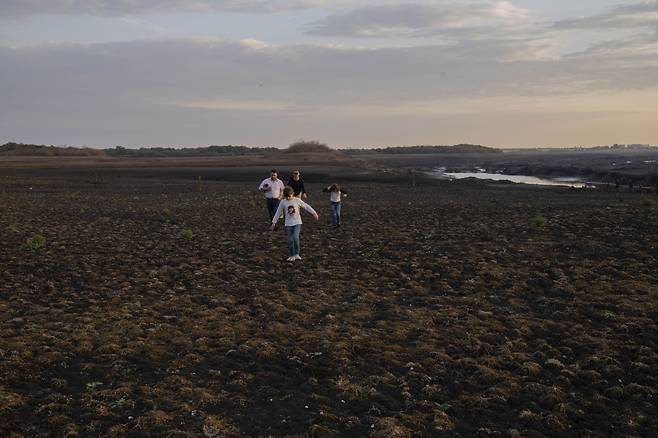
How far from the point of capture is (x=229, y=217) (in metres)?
26.1

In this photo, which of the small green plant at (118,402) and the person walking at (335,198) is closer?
the small green plant at (118,402)

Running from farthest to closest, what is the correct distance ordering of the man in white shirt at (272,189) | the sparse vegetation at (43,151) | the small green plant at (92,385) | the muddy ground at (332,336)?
the sparse vegetation at (43,151)
the man in white shirt at (272,189)
the small green plant at (92,385)
the muddy ground at (332,336)

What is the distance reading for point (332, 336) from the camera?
9109 mm

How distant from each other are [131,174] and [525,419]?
222ft

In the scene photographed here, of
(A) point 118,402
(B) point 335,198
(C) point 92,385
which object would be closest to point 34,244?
(B) point 335,198

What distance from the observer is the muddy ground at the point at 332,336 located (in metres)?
6.44

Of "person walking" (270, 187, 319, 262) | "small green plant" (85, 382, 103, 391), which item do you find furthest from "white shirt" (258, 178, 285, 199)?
"small green plant" (85, 382, 103, 391)

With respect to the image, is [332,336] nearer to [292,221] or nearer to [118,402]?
[118,402]

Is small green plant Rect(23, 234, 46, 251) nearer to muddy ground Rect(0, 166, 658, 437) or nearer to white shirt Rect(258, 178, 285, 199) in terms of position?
muddy ground Rect(0, 166, 658, 437)

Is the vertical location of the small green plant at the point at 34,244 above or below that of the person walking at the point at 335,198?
below

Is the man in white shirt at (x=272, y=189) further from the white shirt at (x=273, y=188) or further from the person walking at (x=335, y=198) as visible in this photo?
the person walking at (x=335, y=198)

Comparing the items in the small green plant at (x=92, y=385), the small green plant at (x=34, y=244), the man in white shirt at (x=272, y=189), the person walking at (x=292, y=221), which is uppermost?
the man in white shirt at (x=272, y=189)

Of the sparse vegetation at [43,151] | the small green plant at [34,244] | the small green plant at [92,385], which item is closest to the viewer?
the small green plant at [92,385]

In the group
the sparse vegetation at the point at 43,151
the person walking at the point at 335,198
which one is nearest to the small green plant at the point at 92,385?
the person walking at the point at 335,198
